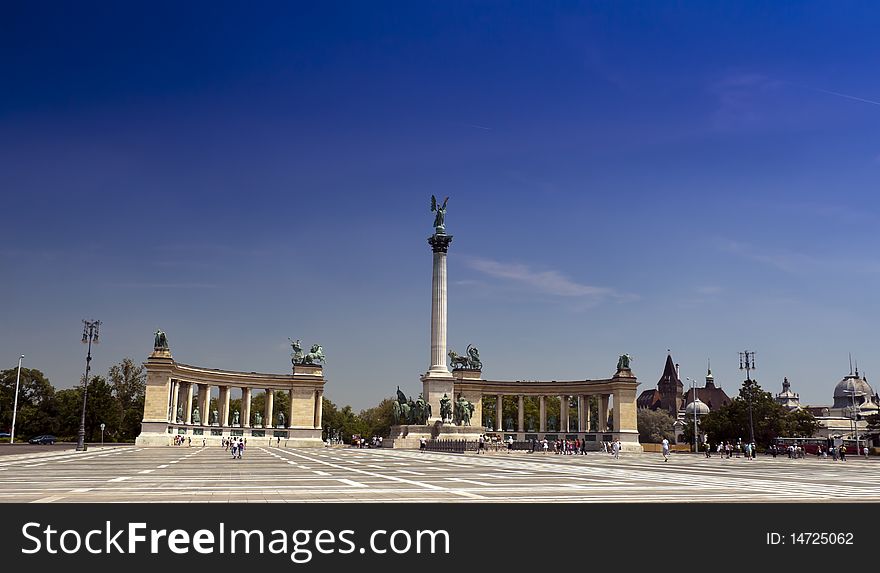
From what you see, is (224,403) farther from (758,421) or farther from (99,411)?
(758,421)

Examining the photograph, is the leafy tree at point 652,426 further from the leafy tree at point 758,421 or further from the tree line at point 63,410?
the tree line at point 63,410

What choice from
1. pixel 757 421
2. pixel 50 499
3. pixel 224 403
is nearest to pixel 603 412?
pixel 757 421

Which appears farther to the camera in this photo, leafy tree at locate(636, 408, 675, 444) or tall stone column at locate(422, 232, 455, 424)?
leafy tree at locate(636, 408, 675, 444)

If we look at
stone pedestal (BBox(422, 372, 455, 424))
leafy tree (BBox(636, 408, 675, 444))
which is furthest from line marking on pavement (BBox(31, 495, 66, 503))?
leafy tree (BBox(636, 408, 675, 444))

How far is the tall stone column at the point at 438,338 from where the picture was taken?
100m

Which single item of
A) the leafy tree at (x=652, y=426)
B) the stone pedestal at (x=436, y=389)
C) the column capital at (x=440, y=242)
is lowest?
the leafy tree at (x=652, y=426)

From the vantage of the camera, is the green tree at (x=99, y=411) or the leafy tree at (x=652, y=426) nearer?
the green tree at (x=99, y=411)

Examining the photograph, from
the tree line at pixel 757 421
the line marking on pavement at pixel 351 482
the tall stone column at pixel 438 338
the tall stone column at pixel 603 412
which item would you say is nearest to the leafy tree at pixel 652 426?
the tall stone column at pixel 603 412

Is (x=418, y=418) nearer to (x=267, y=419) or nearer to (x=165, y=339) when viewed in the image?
(x=267, y=419)

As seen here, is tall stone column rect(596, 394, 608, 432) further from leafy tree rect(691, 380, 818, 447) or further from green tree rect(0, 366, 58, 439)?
green tree rect(0, 366, 58, 439)

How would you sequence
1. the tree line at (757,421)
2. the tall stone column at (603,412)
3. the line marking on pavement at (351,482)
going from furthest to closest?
the tall stone column at (603,412)
the tree line at (757,421)
the line marking on pavement at (351,482)

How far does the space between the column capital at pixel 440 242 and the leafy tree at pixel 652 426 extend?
230ft

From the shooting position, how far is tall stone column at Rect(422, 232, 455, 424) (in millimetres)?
100312
